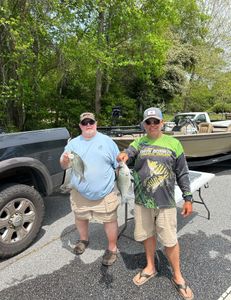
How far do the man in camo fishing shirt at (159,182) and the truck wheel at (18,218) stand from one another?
4.23 ft

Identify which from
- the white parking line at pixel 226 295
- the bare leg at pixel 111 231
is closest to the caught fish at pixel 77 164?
the bare leg at pixel 111 231

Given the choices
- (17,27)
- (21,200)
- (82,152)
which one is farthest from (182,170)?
(17,27)

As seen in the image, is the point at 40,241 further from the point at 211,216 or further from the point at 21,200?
the point at 211,216

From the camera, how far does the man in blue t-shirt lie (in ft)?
8.55

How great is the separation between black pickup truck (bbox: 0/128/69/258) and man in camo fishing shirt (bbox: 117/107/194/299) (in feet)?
4.17

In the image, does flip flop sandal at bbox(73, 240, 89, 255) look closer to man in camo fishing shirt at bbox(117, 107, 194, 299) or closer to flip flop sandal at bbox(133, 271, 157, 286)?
flip flop sandal at bbox(133, 271, 157, 286)

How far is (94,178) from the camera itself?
2.62 meters

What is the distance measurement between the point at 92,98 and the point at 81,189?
11.3 m

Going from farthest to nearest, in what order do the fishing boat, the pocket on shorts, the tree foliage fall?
the tree foliage, the fishing boat, the pocket on shorts

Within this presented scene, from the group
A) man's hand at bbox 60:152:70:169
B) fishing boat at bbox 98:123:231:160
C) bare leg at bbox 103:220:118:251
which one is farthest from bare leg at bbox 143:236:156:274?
fishing boat at bbox 98:123:231:160

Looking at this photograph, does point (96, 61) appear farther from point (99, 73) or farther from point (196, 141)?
point (196, 141)

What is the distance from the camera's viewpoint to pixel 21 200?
297 centimetres

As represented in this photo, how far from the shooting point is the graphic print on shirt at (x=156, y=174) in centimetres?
224

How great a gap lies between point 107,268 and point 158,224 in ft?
2.72
